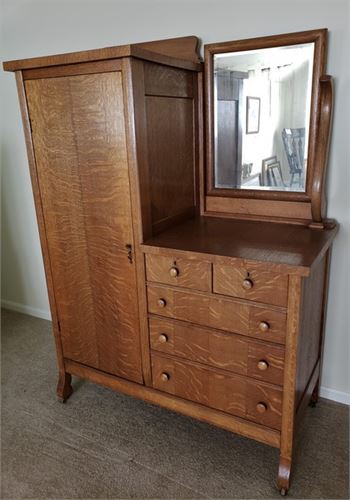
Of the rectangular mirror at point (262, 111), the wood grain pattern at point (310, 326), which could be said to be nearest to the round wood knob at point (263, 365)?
the wood grain pattern at point (310, 326)

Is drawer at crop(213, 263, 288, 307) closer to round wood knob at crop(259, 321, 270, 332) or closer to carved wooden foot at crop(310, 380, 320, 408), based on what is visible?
round wood knob at crop(259, 321, 270, 332)

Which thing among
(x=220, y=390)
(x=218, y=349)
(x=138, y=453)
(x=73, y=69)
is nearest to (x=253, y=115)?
(x=73, y=69)

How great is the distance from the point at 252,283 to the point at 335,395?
98 cm

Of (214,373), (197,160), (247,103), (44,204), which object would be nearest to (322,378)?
(214,373)

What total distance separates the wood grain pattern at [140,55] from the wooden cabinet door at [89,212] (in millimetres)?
62

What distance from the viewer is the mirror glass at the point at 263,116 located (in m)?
1.58

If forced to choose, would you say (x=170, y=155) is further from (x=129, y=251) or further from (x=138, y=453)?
(x=138, y=453)

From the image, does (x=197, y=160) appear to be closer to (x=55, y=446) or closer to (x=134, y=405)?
(x=134, y=405)

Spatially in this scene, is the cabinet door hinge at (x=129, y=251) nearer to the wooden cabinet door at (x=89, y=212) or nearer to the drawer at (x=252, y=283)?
the wooden cabinet door at (x=89, y=212)

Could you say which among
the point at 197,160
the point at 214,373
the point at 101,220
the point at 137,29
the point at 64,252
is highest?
the point at 137,29

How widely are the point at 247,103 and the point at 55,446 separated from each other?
66.2 inches

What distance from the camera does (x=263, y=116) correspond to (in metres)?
1.68

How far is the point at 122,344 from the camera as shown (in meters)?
1.77

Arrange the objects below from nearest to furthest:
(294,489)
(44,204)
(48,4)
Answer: (294,489) → (44,204) → (48,4)
